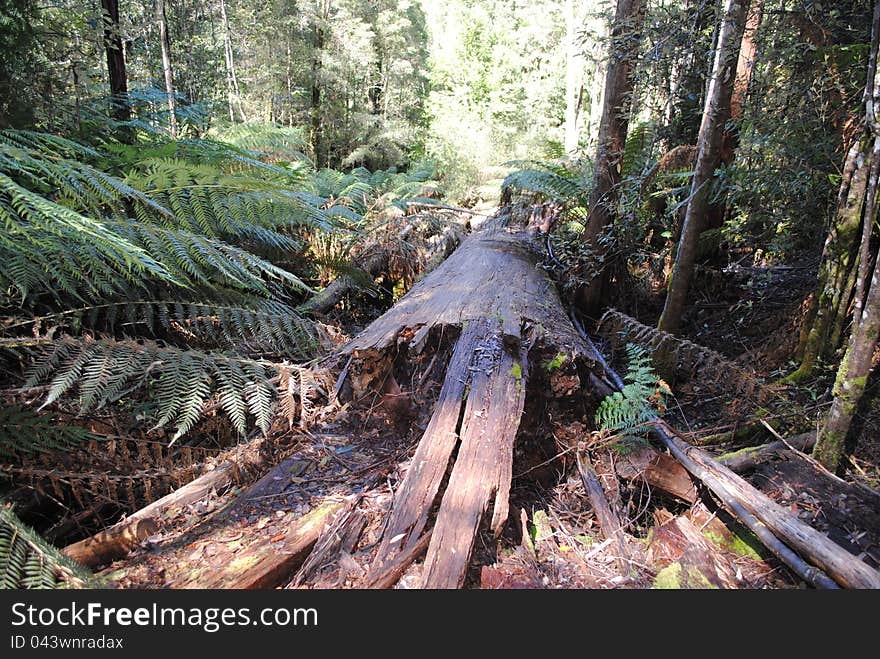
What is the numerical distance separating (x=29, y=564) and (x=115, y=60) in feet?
12.5

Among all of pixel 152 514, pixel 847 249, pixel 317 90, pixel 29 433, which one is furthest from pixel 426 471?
pixel 317 90

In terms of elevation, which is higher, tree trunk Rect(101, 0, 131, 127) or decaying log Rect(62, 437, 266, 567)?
tree trunk Rect(101, 0, 131, 127)

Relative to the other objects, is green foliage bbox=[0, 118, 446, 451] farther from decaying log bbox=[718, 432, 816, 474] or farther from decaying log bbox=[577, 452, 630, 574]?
decaying log bbox=[718, 432, 816, 474]

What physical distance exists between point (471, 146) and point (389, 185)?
461 cm

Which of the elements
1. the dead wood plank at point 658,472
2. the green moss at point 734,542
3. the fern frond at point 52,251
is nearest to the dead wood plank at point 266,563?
the fern frond at point 52,251

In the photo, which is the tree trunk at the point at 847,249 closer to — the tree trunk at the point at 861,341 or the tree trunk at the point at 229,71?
the tree trunk at the point at 861,341

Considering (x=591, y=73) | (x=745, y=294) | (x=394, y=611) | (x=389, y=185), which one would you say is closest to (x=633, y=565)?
(x=394, y=611)

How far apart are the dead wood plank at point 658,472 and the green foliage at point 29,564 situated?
188 centimetres

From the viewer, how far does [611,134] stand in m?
4.14

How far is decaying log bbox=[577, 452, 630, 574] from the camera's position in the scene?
1610 mm

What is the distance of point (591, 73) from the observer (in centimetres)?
2286

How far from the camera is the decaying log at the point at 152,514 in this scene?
1.43 m

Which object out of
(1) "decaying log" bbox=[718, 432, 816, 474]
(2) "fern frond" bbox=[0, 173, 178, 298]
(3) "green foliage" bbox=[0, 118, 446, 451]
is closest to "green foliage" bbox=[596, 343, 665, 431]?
(1) "decaying log" bbox=[718, 432, 816, 474]

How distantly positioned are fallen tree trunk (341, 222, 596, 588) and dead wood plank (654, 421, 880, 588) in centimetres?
64
